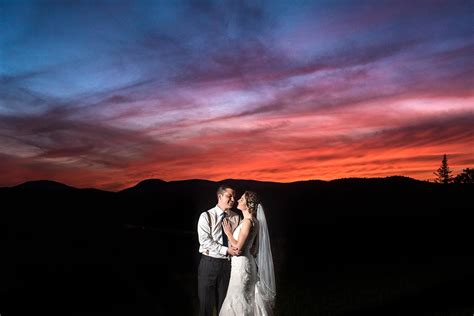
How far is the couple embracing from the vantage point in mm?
6742

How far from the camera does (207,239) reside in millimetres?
6844

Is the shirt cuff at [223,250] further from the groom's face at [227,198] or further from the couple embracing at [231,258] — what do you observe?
the groom's face at [227,198]

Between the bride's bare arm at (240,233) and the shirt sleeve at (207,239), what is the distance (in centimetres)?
16

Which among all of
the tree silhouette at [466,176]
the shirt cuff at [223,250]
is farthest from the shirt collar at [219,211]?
the tree silhouette at [466,176]

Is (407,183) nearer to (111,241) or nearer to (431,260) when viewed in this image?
(431,260)

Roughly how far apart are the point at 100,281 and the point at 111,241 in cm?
727

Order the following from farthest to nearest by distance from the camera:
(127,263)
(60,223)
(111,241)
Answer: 1. (60,223)
2. (111,241)
3. (127,263)

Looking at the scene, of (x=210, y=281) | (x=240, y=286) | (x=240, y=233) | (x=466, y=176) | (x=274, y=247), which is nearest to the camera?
(x=240, y=233)

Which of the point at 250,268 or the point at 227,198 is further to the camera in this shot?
the point at 250,268

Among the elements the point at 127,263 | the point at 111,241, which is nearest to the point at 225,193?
the point at 127,263

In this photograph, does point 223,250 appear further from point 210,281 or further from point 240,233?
point 210,281

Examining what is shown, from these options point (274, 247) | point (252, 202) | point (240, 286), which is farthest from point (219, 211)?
point (274, 247)

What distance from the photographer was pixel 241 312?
706 cm

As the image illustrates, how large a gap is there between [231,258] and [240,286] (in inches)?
15.5
